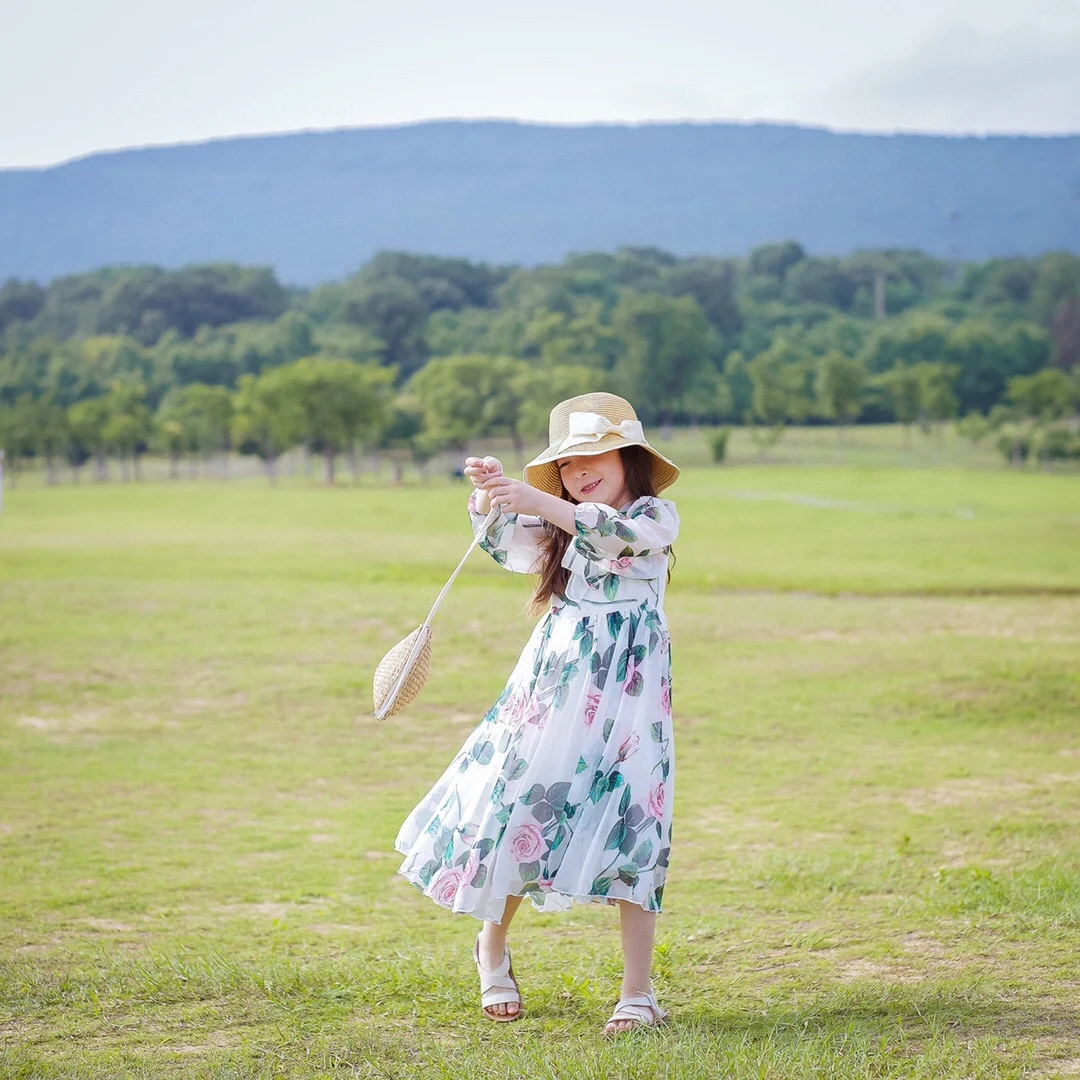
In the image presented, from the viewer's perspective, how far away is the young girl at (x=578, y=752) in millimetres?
3643

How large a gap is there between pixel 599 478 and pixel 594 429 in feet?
0.59

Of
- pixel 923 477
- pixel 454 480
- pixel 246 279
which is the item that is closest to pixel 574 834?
pixel 923 477

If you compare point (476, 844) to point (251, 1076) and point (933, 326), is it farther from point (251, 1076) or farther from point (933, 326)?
A: point (933, 326)

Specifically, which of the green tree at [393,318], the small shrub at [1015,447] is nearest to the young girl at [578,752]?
the small shrub at [1015,447]

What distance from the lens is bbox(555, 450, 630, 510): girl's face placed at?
3.91 metres

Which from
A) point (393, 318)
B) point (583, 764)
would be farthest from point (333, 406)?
point (583, 764)

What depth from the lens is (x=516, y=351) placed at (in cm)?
9500

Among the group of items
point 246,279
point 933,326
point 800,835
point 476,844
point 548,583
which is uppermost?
point 246,279

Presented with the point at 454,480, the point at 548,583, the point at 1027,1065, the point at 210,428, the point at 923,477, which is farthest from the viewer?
the point at 210,428

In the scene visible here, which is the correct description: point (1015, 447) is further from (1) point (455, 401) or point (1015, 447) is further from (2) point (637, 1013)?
(2) point (637, 1013)

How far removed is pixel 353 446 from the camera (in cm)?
6625

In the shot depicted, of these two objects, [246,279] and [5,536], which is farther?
[246,279]

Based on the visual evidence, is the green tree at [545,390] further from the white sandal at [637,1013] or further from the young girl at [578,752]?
the white sandal at [637,1013]

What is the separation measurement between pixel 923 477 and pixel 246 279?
308ft
